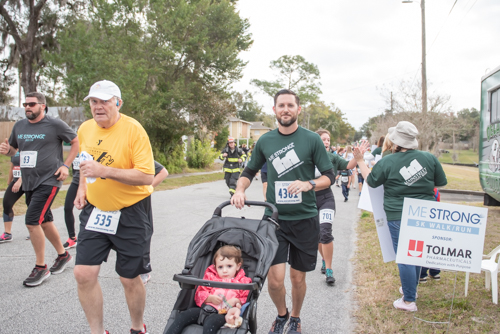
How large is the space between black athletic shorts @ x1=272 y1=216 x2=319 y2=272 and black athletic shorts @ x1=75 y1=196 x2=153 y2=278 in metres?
1.12

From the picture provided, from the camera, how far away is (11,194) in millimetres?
5859

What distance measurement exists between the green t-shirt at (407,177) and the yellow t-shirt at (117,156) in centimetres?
244

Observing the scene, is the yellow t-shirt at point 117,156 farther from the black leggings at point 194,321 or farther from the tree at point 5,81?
the tree at point 5,81

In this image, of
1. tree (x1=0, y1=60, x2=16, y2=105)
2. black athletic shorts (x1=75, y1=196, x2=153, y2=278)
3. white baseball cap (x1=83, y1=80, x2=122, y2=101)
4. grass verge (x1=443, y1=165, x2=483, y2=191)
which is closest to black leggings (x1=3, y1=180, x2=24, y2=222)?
black athletic shorts (x1=75, y1=196, x2=153, y2=278)

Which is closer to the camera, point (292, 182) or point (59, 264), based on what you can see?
point (292, 182)

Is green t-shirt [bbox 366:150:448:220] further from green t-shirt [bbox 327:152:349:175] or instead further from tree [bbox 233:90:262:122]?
tree [bbox 233:90:262:122]

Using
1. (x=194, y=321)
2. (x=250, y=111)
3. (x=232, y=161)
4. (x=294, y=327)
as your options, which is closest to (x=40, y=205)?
(x=194, y=321)

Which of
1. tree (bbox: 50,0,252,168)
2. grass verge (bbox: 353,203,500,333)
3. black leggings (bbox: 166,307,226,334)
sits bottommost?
grass verge (bbox: 353,203,500,333)

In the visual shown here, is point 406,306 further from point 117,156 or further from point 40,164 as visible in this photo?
point 40,164

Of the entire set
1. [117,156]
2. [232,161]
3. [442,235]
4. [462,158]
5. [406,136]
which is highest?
[406,136]

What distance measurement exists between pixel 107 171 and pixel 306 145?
61.9 inches

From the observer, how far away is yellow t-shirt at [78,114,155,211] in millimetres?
2951

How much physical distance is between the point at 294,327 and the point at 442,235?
1.56 meters

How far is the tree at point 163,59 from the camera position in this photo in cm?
1630
